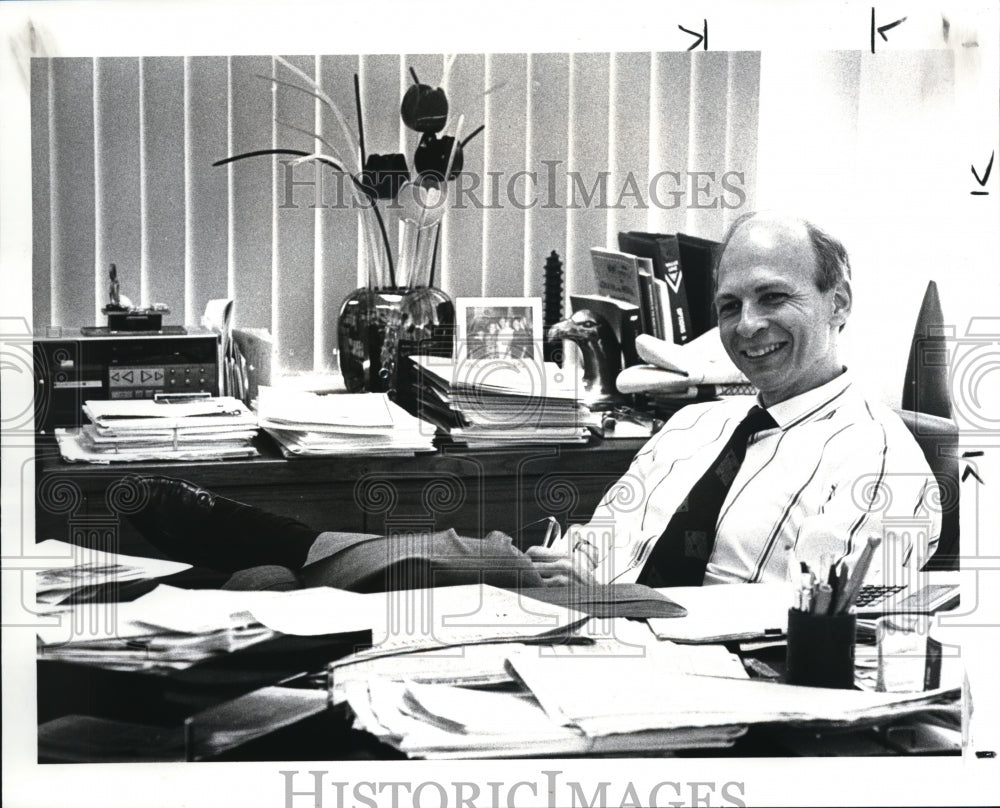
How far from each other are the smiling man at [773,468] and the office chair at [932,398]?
0.08 ft

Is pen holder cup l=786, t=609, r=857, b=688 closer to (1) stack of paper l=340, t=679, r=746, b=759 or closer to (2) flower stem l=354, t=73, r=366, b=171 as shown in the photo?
(1) stack of paper l=340, t=679, r=746, b=759

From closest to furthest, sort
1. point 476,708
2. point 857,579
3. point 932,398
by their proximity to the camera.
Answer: point 476,708 < point 857,579 < point 932,398

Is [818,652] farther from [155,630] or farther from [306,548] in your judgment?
[155,630]

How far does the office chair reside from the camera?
2129 millimetres

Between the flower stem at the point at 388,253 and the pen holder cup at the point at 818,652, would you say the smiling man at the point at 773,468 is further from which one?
the flower stem at the point at 388,253

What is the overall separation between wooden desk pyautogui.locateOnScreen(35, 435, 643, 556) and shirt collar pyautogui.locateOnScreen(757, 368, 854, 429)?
0.27 metres

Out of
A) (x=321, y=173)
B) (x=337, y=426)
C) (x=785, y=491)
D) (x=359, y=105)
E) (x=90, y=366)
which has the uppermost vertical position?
(x=359, y=105)

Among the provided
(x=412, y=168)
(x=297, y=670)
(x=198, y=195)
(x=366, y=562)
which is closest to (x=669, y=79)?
(x=412, y=168)

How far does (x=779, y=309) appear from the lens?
6.84ft

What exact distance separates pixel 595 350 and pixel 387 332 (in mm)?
365

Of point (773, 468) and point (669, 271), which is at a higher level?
point (669, 271)

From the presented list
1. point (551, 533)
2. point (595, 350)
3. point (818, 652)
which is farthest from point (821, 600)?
point (595, 350)

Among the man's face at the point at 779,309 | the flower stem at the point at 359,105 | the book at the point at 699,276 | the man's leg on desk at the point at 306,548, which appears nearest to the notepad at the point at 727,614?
the man's leg on desk at the point at 306,548

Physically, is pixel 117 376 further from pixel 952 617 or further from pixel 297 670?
pixel 952 617
